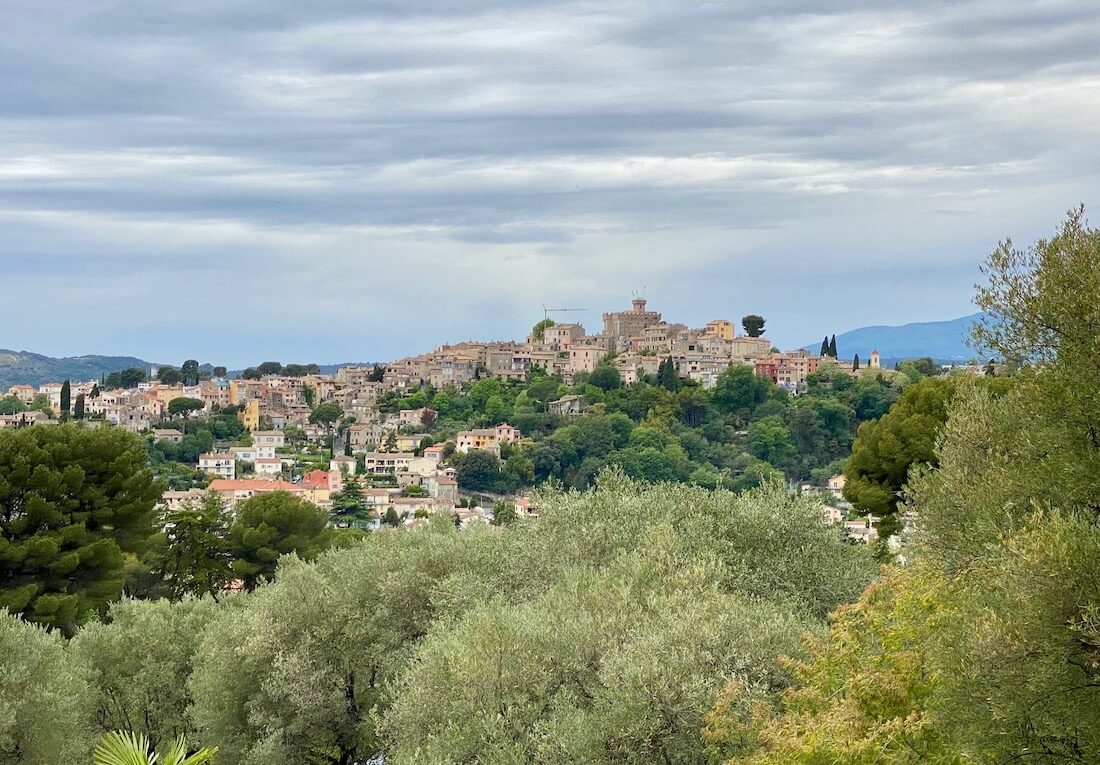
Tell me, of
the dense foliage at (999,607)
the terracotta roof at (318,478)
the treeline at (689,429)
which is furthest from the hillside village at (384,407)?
the dense foliage at (999,607)

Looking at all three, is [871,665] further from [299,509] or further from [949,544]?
[299,509]

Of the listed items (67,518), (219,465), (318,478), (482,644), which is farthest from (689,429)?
(482,644)

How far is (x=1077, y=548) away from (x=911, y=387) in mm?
18419

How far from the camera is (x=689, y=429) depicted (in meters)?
87.5

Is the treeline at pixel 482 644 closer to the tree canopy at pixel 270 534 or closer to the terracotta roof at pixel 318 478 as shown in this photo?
the tree canopy at pixel 270 534

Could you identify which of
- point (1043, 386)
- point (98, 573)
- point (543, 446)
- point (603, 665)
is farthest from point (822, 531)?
point (543, 446)

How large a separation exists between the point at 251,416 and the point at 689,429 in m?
48.9

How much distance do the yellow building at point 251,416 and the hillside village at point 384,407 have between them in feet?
0.46

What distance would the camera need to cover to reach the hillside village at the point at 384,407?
85.7 meters

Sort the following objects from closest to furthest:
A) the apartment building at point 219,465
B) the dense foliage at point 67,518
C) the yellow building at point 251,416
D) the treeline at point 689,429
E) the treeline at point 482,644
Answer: the treeline at point 482,644 → the dense foliage at point 67,518 → the treeline at point 689,429 → the apartment building at point 219,465 → the yellow building at point 251,416

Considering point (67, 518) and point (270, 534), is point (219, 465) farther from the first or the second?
point (67, 518)

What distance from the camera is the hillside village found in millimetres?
85688

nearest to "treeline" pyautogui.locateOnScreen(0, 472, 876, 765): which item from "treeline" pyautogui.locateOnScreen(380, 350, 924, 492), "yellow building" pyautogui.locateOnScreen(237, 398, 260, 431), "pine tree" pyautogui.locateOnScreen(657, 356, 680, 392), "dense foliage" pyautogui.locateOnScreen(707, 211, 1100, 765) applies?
"dense foliage" pyautogui.locateOnScreen(707, 211, 1100, 765)

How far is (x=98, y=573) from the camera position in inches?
1047
